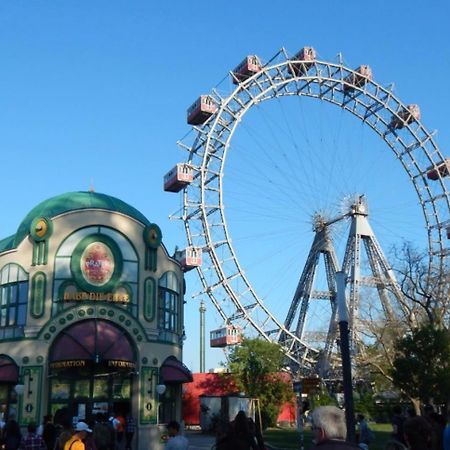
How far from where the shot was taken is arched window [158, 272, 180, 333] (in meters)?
31.8

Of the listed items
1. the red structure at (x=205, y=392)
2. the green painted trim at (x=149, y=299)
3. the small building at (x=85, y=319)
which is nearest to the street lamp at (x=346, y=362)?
the small building at (x=85, y=319)

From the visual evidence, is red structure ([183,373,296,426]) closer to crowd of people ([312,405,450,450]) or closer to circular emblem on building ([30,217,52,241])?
circular emblem on building ([30,217,52,241])

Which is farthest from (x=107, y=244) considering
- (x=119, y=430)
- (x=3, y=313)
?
(x=119, y=430)

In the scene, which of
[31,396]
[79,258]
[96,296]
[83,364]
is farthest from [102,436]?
[79,258]

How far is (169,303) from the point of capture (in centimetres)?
3278

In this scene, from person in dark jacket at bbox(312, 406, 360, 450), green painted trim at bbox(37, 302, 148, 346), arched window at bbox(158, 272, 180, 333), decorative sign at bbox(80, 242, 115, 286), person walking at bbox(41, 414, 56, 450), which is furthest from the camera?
arched window at bbox(158, 272, 180, 333)

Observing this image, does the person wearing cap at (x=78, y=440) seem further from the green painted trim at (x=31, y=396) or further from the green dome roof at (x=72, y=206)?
the green dome roof at (x=72, y=206)

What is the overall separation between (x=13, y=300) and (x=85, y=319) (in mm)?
3505

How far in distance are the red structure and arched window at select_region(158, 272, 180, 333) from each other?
62.1 feet

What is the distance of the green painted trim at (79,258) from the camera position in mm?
29219

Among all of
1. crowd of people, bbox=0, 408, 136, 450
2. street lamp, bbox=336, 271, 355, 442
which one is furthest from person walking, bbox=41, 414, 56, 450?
street lamp, bbox=336, 271, 355, 442

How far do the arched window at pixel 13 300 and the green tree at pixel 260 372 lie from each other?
22.4 metres

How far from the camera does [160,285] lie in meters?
31.7

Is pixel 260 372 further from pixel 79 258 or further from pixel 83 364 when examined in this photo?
pixel 83 364
